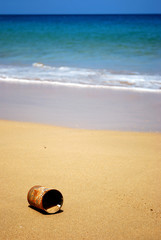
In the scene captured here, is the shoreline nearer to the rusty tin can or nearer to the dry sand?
the dry sand

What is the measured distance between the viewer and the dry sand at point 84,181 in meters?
2.70

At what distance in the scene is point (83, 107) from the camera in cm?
693

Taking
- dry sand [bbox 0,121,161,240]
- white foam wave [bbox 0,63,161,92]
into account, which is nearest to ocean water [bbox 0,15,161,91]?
white foam wave [bbox 0,63,161,92]

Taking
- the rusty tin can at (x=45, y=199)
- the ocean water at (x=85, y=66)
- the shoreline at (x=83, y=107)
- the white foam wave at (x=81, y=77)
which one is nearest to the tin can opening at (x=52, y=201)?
the rusty tin can at (x=45, y=199)

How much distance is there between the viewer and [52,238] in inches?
100

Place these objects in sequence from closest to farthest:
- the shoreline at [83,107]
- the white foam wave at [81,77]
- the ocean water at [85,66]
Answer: the shoreline at [83,107], the white foam wave at [81,77], the ocean water at [85,66]

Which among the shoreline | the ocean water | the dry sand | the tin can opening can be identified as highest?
the tin can opening

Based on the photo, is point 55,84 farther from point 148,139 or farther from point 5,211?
point 5,211

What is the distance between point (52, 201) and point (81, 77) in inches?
306

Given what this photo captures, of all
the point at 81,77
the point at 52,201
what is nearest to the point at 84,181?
the point at 52,201

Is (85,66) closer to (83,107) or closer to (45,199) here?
(83,107)

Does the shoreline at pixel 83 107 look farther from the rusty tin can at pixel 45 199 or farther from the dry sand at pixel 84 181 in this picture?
the rusty tin can at pixel 45 199

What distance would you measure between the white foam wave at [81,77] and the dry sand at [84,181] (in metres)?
4.33

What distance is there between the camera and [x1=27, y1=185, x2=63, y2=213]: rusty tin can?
9.09 feet
